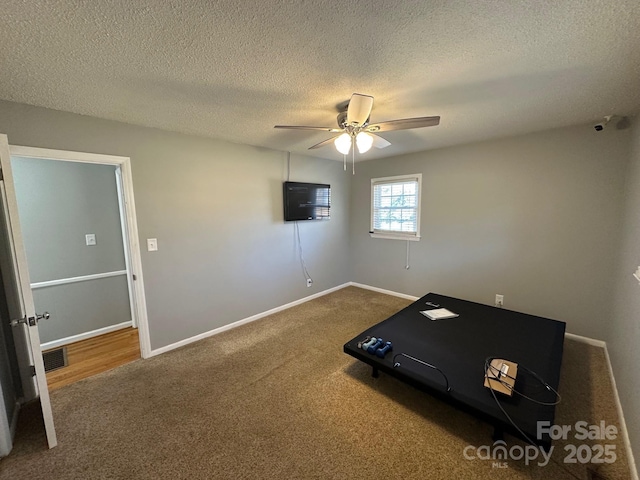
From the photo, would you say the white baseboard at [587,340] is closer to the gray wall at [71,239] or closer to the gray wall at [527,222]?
the gray wall at [527,222]

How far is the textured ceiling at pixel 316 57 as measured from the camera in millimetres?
1109

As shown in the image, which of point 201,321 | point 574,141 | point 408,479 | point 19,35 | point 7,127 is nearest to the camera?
point 19,35

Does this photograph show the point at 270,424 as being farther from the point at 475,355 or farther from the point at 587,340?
the point at 587,340

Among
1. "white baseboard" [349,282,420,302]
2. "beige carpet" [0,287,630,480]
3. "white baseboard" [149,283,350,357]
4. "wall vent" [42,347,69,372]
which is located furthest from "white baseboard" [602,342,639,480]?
"wall vent" [42,347,69,372]

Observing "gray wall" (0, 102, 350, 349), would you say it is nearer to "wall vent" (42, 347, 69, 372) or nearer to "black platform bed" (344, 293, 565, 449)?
"wall vent" (42, 347, 69, 372)

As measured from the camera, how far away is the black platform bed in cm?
157

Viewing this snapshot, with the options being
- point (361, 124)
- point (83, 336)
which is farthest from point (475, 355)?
point (83, 336)

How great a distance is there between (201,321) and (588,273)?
4468 millimetres

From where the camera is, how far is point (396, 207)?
4320 millimetres

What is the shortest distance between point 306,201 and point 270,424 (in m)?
2.90

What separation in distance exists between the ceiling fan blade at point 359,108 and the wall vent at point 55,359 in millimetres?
3674

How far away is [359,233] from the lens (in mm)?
4867

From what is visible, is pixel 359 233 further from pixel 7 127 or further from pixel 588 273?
pixel 7 127

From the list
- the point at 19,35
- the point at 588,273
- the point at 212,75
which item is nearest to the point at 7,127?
the point at 19,35
